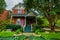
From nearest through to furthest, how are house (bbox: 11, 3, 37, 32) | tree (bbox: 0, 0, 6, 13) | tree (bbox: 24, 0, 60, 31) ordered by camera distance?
tree (bbox: 24, 0, 60, 31)
house (bbox: 11, 3, 37, 32)
tree (bbox: 0, 0, 6, 13)

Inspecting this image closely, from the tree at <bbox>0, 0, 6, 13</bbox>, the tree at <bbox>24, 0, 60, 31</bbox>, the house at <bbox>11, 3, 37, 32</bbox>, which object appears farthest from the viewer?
the tree at <bbox>0, 0, 6, 13</bbox>

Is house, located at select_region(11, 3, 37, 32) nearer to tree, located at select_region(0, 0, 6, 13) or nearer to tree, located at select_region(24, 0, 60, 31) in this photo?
tree, located at select_region(0, 0, 6, 13)

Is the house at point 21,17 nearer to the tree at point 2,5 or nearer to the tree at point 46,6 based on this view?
the tree at point 2,5

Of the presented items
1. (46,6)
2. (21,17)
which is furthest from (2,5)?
(46,6)

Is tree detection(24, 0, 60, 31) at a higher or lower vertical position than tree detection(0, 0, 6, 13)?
lower

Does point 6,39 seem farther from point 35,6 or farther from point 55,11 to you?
point 35,6

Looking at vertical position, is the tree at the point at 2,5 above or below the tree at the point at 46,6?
above

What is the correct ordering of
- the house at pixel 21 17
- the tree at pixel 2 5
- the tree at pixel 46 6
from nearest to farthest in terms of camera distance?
the tree at pixel 46 6 < the house at pixel 21 17 < the tree at pixel 2 5

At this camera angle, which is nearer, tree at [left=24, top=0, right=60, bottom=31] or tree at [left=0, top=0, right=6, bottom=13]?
tree at [left=24, top=0, right=60, bottom=31]

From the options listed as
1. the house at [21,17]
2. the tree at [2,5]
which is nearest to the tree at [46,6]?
the house at [21,17]

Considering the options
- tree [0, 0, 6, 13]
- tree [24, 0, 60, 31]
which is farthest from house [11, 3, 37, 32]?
tree [24, 0, 60, 31]

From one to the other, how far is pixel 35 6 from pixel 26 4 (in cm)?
177

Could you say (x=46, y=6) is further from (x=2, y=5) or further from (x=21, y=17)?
(x=2, y=5)

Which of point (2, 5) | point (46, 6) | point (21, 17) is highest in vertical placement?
point (2, 5)
